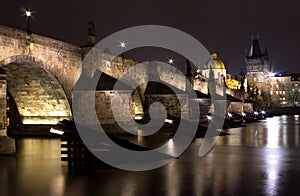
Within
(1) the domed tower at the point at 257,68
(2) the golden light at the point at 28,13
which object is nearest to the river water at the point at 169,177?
(2) the golden light at the point at 28,13

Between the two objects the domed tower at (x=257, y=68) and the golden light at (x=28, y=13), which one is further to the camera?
the domed tower at (x=257, y=68)

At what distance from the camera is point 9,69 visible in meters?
23.0

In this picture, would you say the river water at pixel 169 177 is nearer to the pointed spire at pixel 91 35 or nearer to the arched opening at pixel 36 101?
the arched opening at pixel 36 101

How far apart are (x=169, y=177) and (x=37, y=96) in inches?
673

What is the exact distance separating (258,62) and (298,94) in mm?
15836

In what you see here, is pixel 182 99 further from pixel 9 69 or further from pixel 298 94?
pixel 298 94

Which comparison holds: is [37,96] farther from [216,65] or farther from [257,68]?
[257,68]

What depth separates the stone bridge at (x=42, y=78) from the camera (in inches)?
886

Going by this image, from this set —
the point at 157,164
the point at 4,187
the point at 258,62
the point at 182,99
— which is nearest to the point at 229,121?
the point at 182,99

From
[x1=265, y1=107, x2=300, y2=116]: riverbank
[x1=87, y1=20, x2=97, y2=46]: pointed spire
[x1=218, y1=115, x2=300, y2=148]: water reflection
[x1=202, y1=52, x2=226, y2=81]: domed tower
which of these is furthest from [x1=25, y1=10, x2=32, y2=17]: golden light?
[x1=265, y1=107, x2=300, y2=116]: riverbank

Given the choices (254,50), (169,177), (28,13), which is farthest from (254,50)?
(169,177)

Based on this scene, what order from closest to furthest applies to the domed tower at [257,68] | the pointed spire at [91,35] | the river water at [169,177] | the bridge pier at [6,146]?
1. the river water at [169,177]
2. the bridge pier at [6,146]
3. the pointed spire at [91,35]
4. the domed tower at [257,68]

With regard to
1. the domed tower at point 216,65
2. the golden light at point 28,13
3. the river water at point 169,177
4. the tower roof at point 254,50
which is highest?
the tower roof at point 254,50

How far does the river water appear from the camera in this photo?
8.95m
